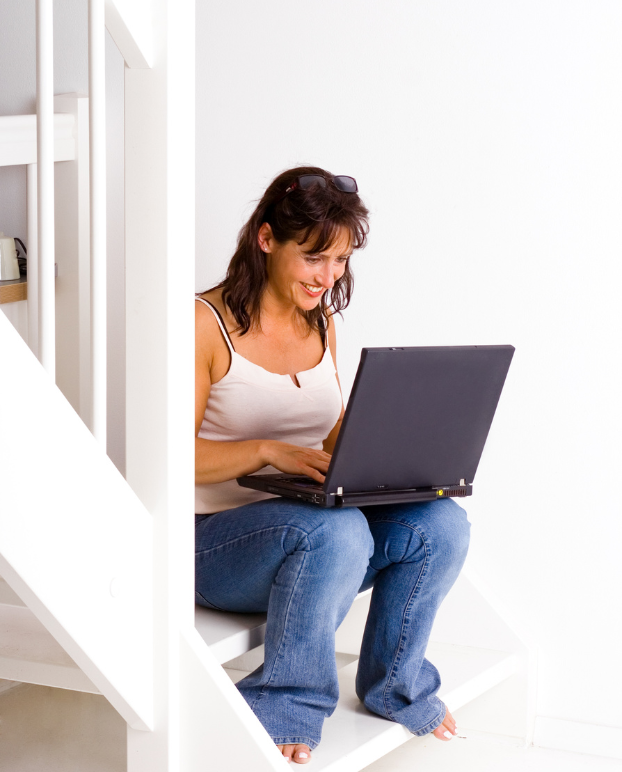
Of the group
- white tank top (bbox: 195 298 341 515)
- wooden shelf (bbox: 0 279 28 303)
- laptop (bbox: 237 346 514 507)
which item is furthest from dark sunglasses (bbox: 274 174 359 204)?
wooden shelf (bbox: 0 279 28 303)

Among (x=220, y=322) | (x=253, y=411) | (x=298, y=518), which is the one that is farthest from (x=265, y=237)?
(x=298, y=518)

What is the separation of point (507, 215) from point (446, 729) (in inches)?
37.3

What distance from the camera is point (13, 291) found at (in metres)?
1.86

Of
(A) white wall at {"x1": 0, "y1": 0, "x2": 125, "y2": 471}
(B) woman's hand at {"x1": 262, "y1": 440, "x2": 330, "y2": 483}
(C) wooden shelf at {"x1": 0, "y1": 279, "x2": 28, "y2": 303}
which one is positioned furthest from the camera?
(A) white wall at {"x1": 0, "y1": 0, "x2": 125, "y2": 471}

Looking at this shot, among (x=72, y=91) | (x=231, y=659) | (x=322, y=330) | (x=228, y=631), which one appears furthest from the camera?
(x=72, y=91)

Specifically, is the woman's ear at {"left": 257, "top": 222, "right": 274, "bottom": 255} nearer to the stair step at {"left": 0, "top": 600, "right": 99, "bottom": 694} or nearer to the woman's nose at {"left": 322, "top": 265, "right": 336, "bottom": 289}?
the woman's nose at {"left": 322, "top": 265, "right": 336, "bottom": 289}

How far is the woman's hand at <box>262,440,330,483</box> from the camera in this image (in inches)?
54.9

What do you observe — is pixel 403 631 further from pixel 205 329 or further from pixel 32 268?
pixel 32 268

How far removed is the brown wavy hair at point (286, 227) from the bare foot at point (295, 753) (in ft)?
2.07

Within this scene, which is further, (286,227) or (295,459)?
(286,227)

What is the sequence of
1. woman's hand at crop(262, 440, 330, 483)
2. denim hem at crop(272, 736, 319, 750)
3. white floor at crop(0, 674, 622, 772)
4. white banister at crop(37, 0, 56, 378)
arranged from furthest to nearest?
1. white floor at crop(0, 674, 622, 772)
2. woman's hand at crop(262, 440, 330, 483)
3. denim hem at crop(272, 736, 319, 750)
4. white banister at crop(37, 0, 56, 378)

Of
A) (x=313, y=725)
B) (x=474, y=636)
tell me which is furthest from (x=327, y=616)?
(x=474, y=636)

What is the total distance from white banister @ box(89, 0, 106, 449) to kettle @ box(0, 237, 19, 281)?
0.85m

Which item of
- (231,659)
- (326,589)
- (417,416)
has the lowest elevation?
(231,659)
